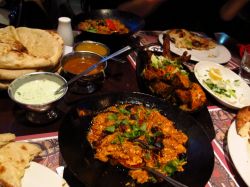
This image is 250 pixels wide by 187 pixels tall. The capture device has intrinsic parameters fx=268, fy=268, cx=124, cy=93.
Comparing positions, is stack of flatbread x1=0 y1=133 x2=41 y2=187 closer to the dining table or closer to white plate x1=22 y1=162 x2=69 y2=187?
white plate x1=22 y1=162 x2=69 y2=187

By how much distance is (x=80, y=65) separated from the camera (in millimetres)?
2465

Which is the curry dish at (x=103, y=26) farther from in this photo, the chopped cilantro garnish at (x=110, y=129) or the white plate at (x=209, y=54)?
the chopped cilantro garnish at (x=110, y=129)

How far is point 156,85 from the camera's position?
2422mm

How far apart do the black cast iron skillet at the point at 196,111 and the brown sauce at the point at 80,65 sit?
0.40m

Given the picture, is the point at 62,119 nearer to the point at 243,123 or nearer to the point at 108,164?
the point at 108,164

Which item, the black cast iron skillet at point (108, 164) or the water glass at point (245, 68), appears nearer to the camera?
the black cast iron skillet at point (108, 164)

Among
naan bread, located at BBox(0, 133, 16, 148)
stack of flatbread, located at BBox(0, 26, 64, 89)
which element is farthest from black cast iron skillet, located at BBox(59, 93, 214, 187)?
stack of flatbread, located at BBox(0, 26, 64, 89)

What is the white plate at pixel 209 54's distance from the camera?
329 cm

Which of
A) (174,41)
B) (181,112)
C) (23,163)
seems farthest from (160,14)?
(23,163)

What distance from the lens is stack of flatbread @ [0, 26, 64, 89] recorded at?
82.4 inches

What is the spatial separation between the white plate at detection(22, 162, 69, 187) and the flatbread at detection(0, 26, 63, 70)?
3.13 feet

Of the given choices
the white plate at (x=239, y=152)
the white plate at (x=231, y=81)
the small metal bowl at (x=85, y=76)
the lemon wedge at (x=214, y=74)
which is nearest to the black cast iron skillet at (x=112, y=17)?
the small metal bowl at (x=85, y=76)

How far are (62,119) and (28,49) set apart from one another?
2.82 ft

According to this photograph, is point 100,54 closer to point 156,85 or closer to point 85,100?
point 156,85
